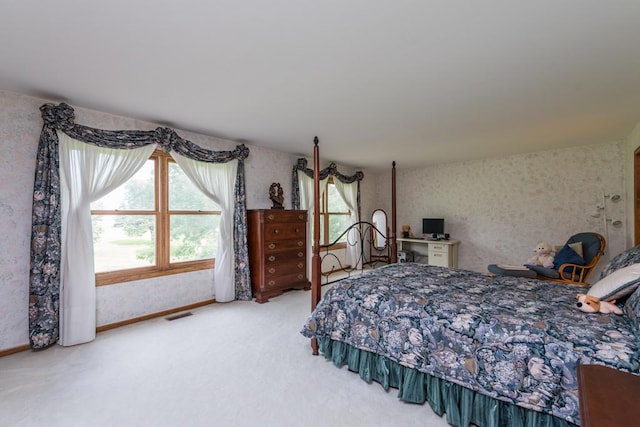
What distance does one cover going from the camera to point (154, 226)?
3.52 metres

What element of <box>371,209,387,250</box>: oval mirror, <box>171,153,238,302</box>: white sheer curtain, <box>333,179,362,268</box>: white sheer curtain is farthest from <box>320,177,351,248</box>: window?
<box>171,153,238,302</box>: white sheer curtain

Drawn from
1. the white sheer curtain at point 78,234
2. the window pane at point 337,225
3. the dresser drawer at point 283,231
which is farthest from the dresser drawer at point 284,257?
the white sheer curtain at point 78,234

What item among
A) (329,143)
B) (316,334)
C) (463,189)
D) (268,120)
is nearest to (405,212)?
(463,189)

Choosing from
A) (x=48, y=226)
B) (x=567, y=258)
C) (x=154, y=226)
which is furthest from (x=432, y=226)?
(x=48, y=226)

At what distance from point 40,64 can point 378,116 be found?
2.85 metres

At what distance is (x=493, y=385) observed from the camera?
61.0 inches

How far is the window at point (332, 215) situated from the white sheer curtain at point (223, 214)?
2136 mm

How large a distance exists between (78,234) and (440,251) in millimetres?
5357

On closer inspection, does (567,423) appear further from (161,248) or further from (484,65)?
(161,248)

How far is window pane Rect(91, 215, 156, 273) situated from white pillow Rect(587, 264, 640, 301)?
4.20 m

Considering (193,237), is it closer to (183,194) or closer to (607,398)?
(183,194)

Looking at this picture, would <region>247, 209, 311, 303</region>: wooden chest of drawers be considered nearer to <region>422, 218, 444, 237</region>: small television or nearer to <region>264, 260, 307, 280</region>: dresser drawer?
<region>264, 260, 307, 280</region>: dresser drawer

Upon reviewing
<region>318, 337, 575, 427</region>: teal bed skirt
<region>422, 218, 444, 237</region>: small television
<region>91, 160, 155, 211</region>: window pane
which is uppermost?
<region>91, 160, 155, 211</region>: window pane

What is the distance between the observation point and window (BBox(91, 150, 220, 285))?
124 inches
